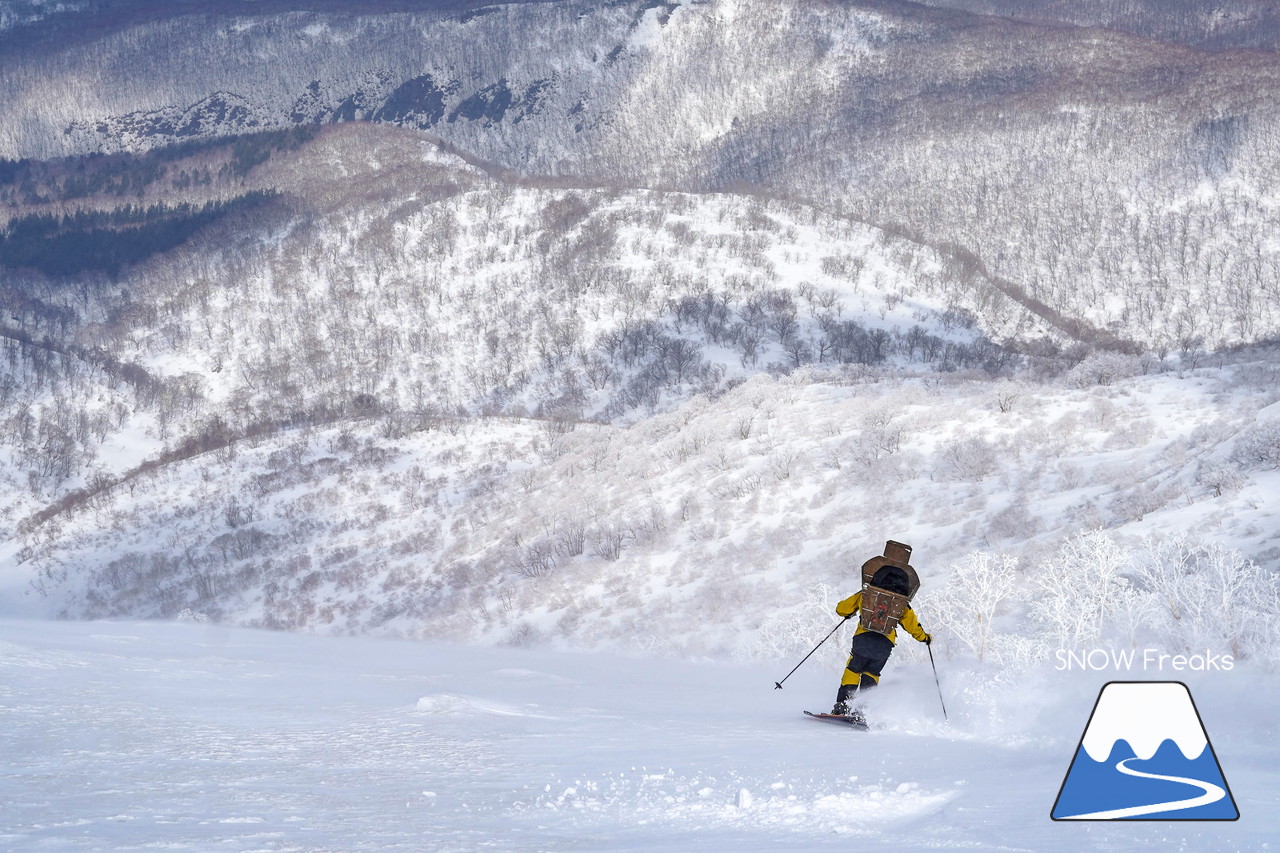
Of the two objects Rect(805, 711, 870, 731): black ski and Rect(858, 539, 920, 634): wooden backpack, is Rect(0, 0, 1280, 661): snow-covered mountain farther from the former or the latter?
Rect(858, 539, 920, 634): wooden backpack

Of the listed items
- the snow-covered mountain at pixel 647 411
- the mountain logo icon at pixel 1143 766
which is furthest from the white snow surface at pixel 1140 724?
the snow-covered mountain at pixel 647 411

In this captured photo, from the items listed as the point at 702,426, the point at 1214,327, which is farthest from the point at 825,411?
the point at 1214,327

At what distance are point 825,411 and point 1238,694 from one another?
4258cm

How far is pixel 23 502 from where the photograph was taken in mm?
105375

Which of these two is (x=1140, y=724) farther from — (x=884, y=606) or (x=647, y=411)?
(x=647, y=411)

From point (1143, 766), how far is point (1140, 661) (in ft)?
36.2

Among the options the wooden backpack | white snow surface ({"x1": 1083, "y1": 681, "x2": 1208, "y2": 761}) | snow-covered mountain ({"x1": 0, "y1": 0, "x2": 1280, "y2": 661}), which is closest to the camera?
white snow surface ({"x1": 1083, "y1": 681, "x2": 1208, "y2": 761})

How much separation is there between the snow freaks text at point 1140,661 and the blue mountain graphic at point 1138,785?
8.24m

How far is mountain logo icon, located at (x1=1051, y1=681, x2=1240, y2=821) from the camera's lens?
6.47 meters

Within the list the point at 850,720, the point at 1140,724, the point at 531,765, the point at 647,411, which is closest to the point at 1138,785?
the point at 1140,724

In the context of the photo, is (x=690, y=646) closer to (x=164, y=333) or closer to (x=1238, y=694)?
(x=1238, y=694)

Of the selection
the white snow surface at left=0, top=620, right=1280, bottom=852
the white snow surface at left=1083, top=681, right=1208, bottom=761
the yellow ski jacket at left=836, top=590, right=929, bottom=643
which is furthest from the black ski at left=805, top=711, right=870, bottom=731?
the white snow surface at left=1083, top=681, right=1208, bottom=761

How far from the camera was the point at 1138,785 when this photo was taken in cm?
678

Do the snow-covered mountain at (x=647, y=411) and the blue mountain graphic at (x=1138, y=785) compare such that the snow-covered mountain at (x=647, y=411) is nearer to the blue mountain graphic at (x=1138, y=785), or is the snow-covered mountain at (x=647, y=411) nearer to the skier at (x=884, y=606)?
the skier at (x=884, y=606)
